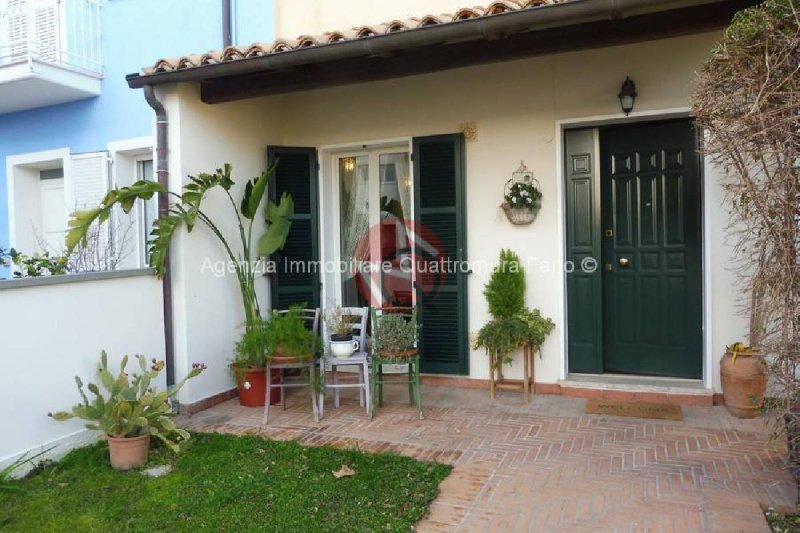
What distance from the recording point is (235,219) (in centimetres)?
600

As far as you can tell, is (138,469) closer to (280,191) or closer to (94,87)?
(280,191)

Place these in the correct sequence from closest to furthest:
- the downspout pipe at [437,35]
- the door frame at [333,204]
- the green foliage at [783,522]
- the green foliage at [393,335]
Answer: the green foliage at [783,522]
the downspout pipe at [437,35]
the green foliage at [393,335]
the door frame at [333,204]

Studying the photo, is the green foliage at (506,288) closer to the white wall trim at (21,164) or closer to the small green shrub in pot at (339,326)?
the small green shrub in pot at (339,326)

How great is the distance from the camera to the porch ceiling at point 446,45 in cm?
405

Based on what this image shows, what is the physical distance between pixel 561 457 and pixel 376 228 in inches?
141

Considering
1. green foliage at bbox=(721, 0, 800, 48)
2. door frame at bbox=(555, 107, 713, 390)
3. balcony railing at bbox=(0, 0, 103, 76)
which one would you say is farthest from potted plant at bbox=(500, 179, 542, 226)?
balcony railing at bbox=(0, 0, 103, 76)

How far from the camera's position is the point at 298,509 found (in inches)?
131

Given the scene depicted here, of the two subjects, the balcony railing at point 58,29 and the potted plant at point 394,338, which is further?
the balcony railing at point 58,29

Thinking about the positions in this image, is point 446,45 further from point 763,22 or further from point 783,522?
point 783,522

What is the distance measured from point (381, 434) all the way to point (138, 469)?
1826mm

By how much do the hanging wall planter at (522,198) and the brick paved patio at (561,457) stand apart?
5.95 feet

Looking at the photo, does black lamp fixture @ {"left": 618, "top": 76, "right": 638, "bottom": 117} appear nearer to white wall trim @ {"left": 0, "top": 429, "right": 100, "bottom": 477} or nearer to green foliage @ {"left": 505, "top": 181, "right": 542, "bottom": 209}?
green foliage @ {"left": 505, "top": 181, "right": 542, "bottom": 209}

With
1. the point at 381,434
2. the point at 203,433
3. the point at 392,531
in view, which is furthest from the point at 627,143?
the point at 203,433

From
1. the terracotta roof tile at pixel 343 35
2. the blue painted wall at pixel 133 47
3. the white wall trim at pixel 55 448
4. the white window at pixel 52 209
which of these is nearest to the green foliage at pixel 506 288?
the terracotta roof tile at pixel 343 35
